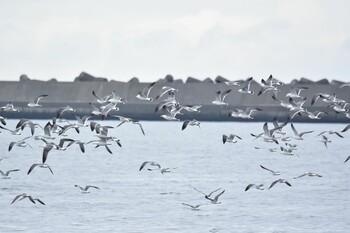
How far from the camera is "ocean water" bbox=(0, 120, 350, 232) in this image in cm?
3609

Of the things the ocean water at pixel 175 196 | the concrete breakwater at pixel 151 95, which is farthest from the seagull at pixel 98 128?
the concrete breakwater at pixel 151 95

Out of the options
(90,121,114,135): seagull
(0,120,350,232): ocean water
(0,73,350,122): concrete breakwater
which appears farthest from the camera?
(0,73,350,122): concrete breakwater

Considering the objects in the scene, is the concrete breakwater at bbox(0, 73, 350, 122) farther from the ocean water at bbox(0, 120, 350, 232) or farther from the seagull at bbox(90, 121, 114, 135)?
the seagull at bbox(90, 121, 114, 135)

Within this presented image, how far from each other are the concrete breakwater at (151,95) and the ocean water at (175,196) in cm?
2686

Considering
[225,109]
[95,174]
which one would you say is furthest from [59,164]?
[225,109]

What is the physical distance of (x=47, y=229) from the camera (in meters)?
34.8

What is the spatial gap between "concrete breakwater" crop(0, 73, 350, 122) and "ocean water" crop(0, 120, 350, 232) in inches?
1057

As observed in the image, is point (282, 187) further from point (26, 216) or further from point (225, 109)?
point (225, 109)

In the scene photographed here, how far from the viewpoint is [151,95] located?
104 metres

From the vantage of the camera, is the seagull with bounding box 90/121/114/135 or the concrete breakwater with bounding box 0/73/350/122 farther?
the concrete breakwater with bounding box 0/73/350/122

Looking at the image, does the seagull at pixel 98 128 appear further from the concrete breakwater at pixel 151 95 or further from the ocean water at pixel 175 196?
the concrete breakwater at pixel 151 95

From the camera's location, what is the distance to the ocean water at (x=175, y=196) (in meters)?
36.1

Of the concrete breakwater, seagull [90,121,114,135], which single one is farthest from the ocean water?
the concrete breakwater

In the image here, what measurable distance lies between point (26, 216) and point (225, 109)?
215ft
